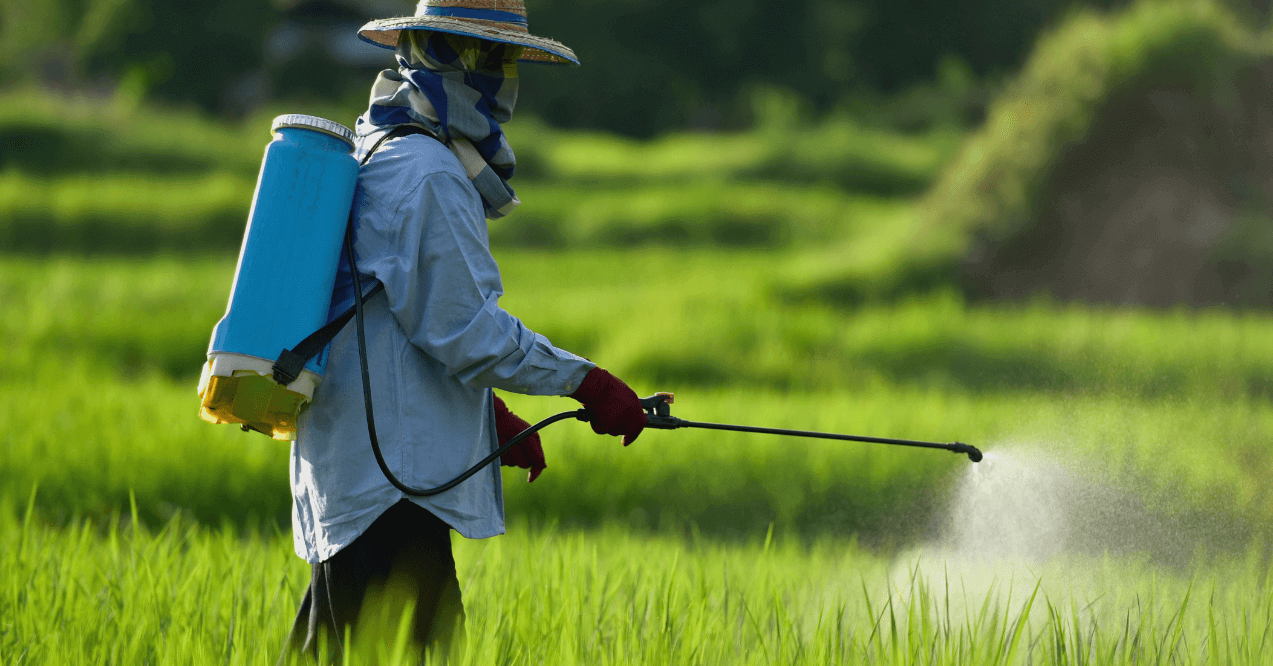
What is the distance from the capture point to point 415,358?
2.20 meters

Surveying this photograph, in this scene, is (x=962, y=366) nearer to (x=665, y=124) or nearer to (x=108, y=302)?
(x=108, y=302)

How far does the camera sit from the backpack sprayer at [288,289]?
2.08 meters

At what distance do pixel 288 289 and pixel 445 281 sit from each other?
1.03 ft

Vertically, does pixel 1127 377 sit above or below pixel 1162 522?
above

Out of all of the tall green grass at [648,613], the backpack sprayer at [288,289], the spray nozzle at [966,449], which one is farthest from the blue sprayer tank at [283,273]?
the spray nozzle at [966,449]

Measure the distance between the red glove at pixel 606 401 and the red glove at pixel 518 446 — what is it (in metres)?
0.29

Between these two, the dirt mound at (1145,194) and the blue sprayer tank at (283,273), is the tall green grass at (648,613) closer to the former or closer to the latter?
the blue sprayer tank at (283,273)

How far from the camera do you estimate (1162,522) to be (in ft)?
13.4

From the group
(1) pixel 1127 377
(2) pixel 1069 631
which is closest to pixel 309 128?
(2) pixel 1069 631

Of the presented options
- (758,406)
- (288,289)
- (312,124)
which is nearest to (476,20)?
(312,124)

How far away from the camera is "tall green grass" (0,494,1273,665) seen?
101 inches

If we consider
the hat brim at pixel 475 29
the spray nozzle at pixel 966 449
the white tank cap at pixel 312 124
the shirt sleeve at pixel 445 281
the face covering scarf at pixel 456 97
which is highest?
the hat brim at pixel 475 29

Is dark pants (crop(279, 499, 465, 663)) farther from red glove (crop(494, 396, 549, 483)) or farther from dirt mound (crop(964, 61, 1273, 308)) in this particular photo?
dirt mound (crop(964, 61, 1273, 308))

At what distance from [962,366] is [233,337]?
7.30 metres
